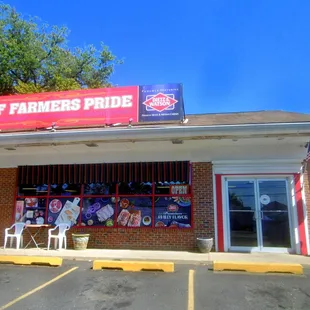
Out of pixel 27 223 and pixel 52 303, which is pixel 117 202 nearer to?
pixel 27 223

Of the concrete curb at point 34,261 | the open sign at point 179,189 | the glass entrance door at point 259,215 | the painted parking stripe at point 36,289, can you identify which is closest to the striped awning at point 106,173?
the open sign at point 179,189

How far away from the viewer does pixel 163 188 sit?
10727 millimetres

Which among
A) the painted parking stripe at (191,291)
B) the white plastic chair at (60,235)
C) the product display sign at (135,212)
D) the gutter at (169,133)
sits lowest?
the painted parking stripe at (191,291)

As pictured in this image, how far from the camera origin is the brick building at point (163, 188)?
9867 mm

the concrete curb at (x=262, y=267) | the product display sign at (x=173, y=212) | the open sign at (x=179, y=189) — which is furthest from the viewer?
the open sign at (x=179, y=189)

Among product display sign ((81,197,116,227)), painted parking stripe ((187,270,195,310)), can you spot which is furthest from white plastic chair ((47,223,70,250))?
painted parking stripe ((187,270,195,310))

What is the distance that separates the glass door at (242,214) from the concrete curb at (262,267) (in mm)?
2761

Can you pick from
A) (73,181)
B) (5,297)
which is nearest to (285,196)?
(73,181)

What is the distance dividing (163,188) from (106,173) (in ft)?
6.68

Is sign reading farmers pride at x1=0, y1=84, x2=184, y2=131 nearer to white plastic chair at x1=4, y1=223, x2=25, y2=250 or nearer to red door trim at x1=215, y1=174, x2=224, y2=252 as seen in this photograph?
red door trim at x1=215, y1=174, x2=224, y2=252

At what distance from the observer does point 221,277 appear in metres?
6.80

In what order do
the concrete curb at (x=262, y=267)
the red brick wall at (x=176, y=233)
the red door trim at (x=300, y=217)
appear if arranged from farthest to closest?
1. the red brick wall at (x=176, y=233)
2. the red door trim at (x=300, y=217)
3. the concrete curb at (x=262, y=267)

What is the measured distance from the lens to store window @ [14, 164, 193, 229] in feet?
34.7

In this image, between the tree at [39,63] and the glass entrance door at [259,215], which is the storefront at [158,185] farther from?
the tree at [39,63]
